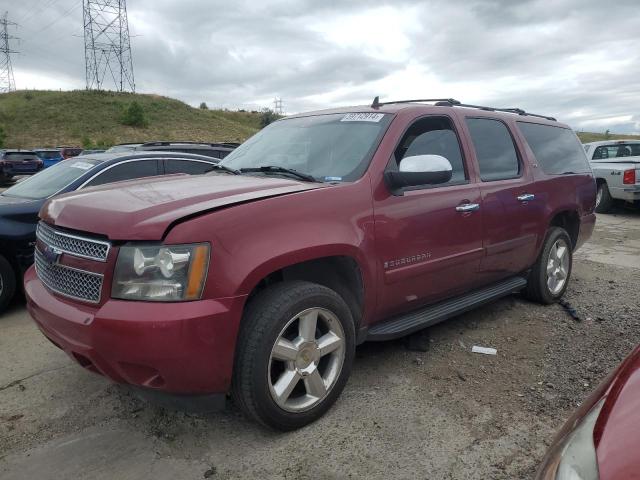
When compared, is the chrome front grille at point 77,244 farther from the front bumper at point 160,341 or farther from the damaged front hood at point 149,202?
the front bumper at point 160,341

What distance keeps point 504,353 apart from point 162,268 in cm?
266

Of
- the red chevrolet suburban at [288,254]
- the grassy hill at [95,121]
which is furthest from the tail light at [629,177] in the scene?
the grassy hill at [95,121]

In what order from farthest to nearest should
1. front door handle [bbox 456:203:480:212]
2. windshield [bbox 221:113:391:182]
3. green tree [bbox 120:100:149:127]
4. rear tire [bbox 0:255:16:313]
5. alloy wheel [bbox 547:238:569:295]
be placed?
green tree [bbox 120:100:149:127] < alloy wheel [bbox 547:238:569:295] < rear tire [bbox 0:255:16:313] < front door handle [bbox 456:203:480:212] < windshield [bbox 221:113:391:182]

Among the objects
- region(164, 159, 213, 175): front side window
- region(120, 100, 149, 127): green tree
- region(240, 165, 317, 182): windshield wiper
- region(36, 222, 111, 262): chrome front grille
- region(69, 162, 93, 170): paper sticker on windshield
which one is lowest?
region(36, 222, 111, 262): chrome front grille

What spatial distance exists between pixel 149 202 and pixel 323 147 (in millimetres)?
1323

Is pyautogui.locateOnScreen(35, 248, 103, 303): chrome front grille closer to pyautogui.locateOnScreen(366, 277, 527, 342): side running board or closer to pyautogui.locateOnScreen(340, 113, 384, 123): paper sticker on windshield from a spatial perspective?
pyautogui.locateOnScreen(366, 277, 527, 342): side running board

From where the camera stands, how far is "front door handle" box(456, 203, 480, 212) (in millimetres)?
3559

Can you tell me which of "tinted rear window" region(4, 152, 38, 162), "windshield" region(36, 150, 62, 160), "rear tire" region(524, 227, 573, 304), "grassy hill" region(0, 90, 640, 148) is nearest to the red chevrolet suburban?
"rear tire" region(524, 227, 573, 304)

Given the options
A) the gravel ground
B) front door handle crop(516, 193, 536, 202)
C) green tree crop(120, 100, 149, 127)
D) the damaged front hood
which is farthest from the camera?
green tree crop(120, 100, 149, 127)

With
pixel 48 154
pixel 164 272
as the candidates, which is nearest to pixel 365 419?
pixel 164 272

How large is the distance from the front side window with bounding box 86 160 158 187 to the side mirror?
3.61 meters

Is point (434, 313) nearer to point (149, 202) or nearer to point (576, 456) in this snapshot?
point (149, 202)

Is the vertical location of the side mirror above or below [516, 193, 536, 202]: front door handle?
above

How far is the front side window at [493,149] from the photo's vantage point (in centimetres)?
396
